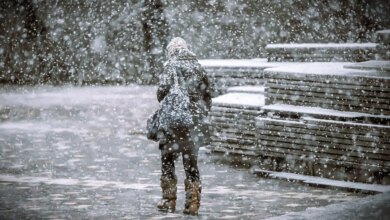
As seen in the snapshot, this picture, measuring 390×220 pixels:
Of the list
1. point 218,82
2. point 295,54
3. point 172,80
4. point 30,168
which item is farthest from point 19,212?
point 295,54

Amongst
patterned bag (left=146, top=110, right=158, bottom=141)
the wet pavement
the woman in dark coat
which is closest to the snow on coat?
the woman in dark coat

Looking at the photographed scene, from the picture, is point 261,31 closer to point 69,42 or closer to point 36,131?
point 69,42

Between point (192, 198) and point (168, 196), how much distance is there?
299 millimetres

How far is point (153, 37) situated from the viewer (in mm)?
28312

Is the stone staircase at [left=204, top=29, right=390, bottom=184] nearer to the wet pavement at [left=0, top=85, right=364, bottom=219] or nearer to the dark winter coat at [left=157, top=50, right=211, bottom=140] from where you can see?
the wet pavement at [left=0, top=85, right=364, bottom=219]

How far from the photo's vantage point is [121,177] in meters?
10.8

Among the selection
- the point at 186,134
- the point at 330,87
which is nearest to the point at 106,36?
the point at 330,87

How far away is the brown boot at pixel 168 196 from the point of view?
8.38 m

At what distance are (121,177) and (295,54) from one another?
4985 mm

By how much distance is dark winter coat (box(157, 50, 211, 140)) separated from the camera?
843 cm

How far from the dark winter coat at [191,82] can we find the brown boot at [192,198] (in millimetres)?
598

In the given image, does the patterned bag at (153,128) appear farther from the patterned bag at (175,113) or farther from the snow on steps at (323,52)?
the snow on steps at (323,52)

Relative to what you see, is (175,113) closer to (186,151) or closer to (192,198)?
(186,151)

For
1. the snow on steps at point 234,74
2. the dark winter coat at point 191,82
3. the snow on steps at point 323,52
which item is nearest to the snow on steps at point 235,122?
the snow on steps at point 234,74
